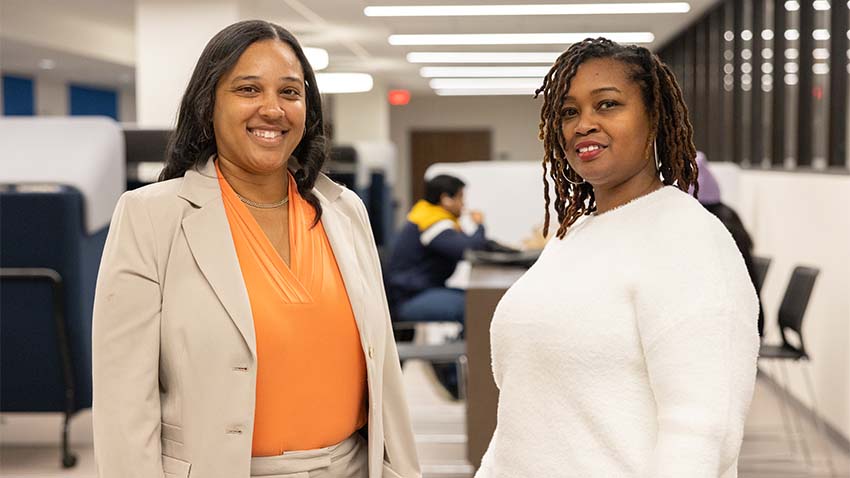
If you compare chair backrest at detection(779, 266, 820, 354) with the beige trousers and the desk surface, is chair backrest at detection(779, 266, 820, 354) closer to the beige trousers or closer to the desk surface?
the desk surface

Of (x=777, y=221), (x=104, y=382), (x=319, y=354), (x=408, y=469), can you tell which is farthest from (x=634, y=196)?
(x=777, y=221)

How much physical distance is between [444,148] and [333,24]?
11.6 meters

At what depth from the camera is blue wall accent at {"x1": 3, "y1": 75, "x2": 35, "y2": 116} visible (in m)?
16.3

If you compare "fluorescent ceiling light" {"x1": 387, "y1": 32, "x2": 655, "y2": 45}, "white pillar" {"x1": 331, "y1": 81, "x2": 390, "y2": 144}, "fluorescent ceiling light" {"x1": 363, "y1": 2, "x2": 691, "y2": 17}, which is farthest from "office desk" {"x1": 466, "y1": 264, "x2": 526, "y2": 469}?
"white pillar" {"x1": 331, "y1": 81, "x2": 390, "y2": 144}

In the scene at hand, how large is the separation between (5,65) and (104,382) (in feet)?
50.7

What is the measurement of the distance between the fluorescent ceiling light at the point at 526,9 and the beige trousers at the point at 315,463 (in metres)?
8.38

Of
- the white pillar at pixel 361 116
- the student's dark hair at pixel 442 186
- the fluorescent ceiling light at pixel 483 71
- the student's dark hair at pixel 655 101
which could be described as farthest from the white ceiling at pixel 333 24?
the student's dark hair at pixel 655 101

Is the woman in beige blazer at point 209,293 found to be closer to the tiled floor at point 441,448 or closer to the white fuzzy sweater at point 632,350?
the white fuzzy sweater at point 632,350

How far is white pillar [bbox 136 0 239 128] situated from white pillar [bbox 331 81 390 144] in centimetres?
1009

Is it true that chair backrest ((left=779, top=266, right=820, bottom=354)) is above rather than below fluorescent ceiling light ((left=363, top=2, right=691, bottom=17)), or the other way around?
below

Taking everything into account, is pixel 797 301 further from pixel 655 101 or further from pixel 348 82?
pixel 348 82

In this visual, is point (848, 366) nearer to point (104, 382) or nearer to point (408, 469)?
point (408, 469)

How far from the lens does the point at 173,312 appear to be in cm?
165

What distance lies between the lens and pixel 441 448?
524cm
